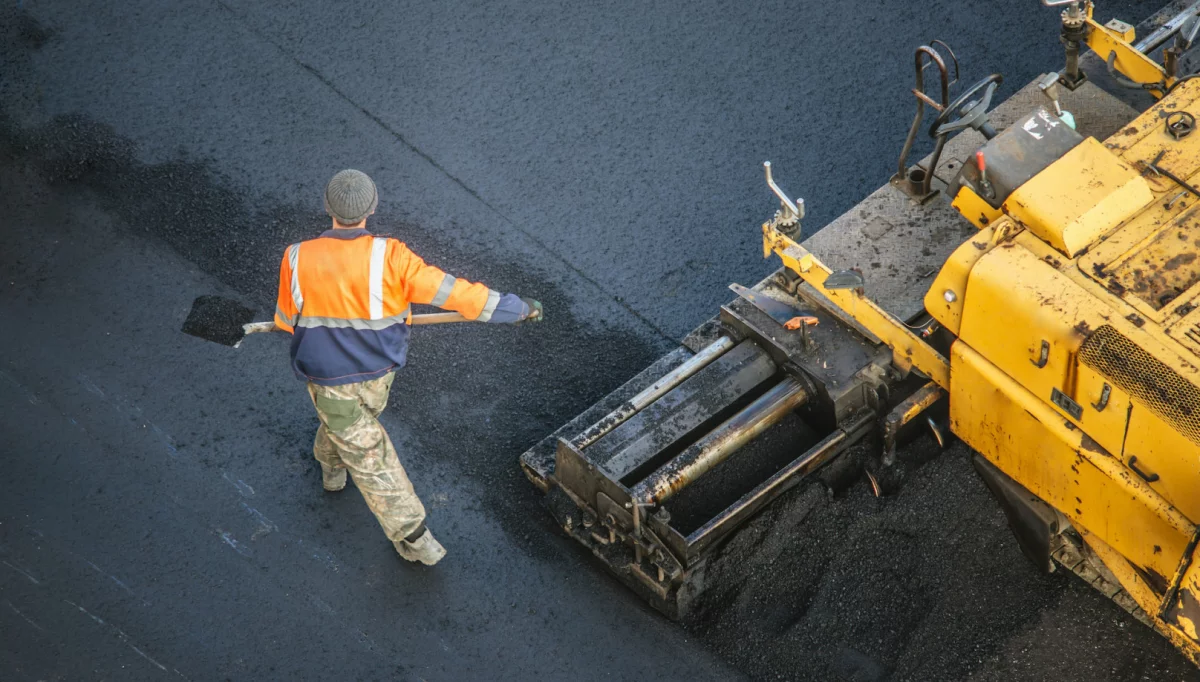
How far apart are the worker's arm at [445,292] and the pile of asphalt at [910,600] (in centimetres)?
134

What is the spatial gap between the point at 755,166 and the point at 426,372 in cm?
208

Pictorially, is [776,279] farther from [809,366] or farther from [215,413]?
[215,413]

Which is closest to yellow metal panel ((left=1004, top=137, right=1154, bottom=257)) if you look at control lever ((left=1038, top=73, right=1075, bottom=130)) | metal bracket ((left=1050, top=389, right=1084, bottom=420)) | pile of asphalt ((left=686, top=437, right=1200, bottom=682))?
control lever ((left=1038, top=73, right=1075, bottom=130))

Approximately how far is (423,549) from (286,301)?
118 centimetres

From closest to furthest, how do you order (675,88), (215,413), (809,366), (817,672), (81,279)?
1. (817,672)
2. (809,366)
3. (215,413)
4. (81,279)
5. (675,88)

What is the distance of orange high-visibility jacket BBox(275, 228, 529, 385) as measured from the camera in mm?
5227

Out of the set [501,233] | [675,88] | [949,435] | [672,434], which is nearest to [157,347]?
[501,233]

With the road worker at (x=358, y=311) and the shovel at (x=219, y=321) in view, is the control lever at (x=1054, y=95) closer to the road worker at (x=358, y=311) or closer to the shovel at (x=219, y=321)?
the road worker at (x=358, y=311)

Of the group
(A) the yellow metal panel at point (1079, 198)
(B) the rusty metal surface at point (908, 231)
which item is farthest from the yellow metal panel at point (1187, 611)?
(B) the rusty metal surface at point (908, 231)

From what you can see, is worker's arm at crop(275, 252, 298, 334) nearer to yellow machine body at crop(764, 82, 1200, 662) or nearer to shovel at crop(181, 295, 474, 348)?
shovel at crop(181, 295, 474, 348)

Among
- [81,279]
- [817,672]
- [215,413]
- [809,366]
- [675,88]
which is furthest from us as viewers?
[675,88]

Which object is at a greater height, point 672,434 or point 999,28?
point 999,28

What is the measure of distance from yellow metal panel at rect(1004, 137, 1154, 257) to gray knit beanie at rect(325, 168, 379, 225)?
244 centimetres

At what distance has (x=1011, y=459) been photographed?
544 cm
